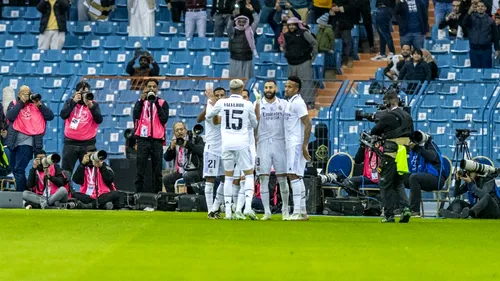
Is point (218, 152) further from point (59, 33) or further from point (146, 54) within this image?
point (59, 33)

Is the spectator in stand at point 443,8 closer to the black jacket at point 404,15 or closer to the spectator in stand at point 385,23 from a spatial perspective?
the black jacket at point 404,15

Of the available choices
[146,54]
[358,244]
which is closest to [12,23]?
[146,54]

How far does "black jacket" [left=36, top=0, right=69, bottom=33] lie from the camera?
120ft

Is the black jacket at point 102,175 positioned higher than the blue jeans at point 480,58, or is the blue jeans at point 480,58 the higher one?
the blue jeans at point 480,58

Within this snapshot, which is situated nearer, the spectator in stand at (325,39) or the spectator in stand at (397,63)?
the spectator in stand at (397,63)

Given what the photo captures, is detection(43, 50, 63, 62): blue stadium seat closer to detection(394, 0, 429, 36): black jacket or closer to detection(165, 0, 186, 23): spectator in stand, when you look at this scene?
detection(165, 0, 186, 23): spectator in stand

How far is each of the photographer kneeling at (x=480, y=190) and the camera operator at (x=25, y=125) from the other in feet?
27.4

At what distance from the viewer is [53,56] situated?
118ft

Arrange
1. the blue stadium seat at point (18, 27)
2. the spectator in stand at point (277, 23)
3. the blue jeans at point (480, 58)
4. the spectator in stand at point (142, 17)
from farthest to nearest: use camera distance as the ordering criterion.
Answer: the blue stadium seat at point (18, 27) < the spectator in stand at point (142, 17) < the spectator in stand at point (277, 23) < the blue jeans at point (480, 58)

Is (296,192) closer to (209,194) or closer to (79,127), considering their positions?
(209,194)

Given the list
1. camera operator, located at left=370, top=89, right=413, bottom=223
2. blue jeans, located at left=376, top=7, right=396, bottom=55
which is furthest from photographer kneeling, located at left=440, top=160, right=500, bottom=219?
blue jeans, located at left=376, top=7, right=396, bottom=55

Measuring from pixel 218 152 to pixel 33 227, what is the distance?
4562mm

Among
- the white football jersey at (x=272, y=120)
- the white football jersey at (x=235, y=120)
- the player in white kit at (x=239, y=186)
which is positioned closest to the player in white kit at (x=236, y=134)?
the white football jersey at (x=235, y=120)

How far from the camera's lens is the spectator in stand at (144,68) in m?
32.6
